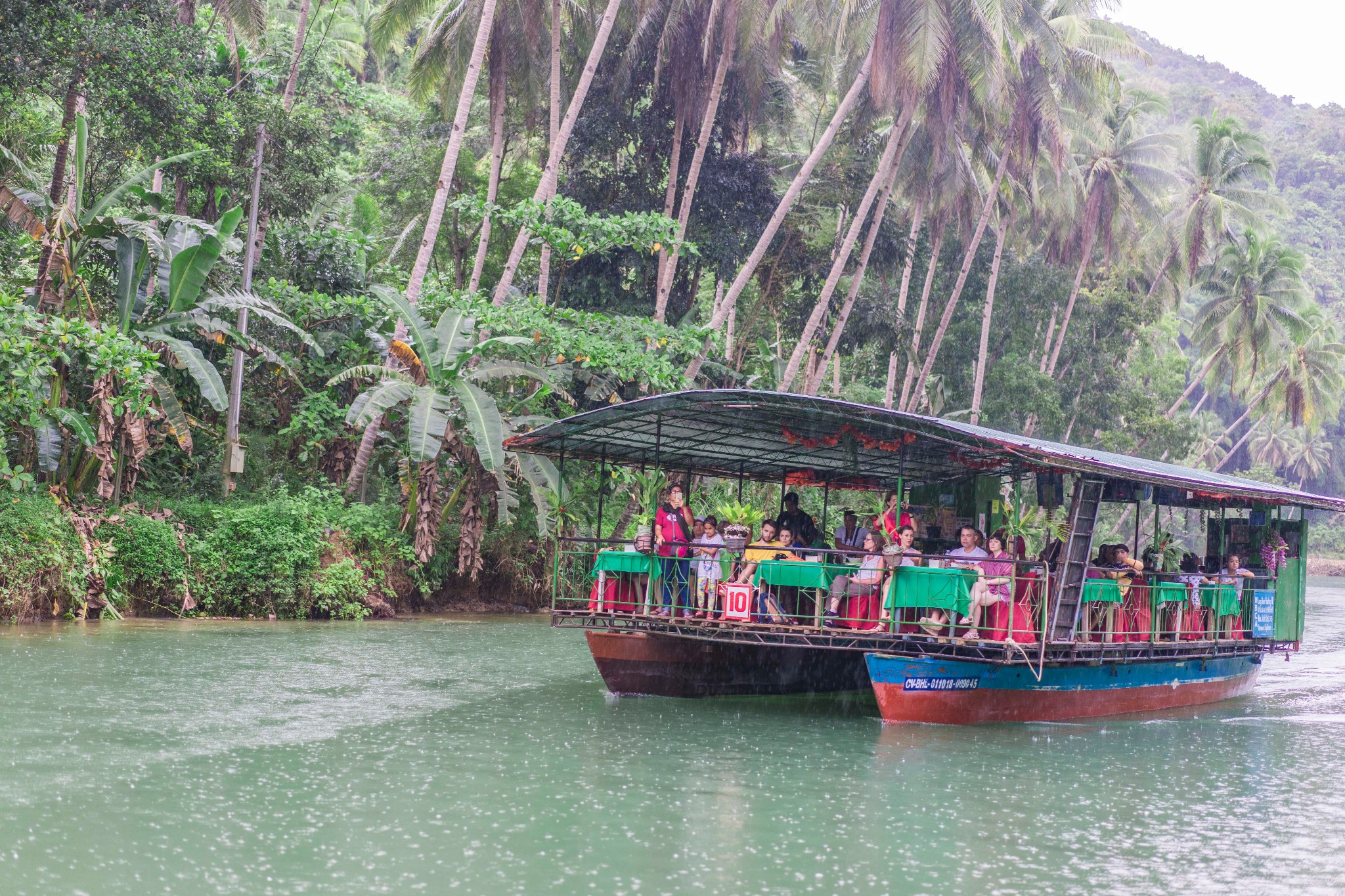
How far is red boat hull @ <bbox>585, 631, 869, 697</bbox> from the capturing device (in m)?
14.3

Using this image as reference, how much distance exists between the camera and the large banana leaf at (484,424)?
18.5 meters

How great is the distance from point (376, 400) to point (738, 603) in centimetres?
788

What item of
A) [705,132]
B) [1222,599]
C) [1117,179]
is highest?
[1117,179]

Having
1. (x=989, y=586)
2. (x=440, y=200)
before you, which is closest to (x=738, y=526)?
(x=989, y=586)

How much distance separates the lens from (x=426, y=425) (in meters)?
18.6

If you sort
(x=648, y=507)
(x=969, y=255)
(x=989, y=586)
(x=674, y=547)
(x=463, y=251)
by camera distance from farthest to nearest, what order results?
(x=969, y=255), (x=463, y=251), (x=648, y=507), (x=674, y=547), (x=989, y=586)

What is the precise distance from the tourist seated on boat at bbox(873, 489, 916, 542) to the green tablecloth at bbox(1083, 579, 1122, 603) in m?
1.87

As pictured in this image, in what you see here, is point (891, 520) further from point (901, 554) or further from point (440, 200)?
point (440, 200)

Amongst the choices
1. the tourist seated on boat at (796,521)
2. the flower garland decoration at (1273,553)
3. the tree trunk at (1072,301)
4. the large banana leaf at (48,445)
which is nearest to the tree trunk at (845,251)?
the tourist seated on boat at (796,521)

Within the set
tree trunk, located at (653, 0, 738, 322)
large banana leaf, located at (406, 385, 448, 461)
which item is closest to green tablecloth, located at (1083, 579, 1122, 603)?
large banana leaf, located at (406, 385, 448, 461)

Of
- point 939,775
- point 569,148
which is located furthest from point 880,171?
point 939,775

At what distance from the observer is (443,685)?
47.2ft

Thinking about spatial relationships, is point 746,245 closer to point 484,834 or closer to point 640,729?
point 640,729

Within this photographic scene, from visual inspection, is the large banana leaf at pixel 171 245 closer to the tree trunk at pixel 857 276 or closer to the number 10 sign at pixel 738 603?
the number 10 sign at pixel 738 603
